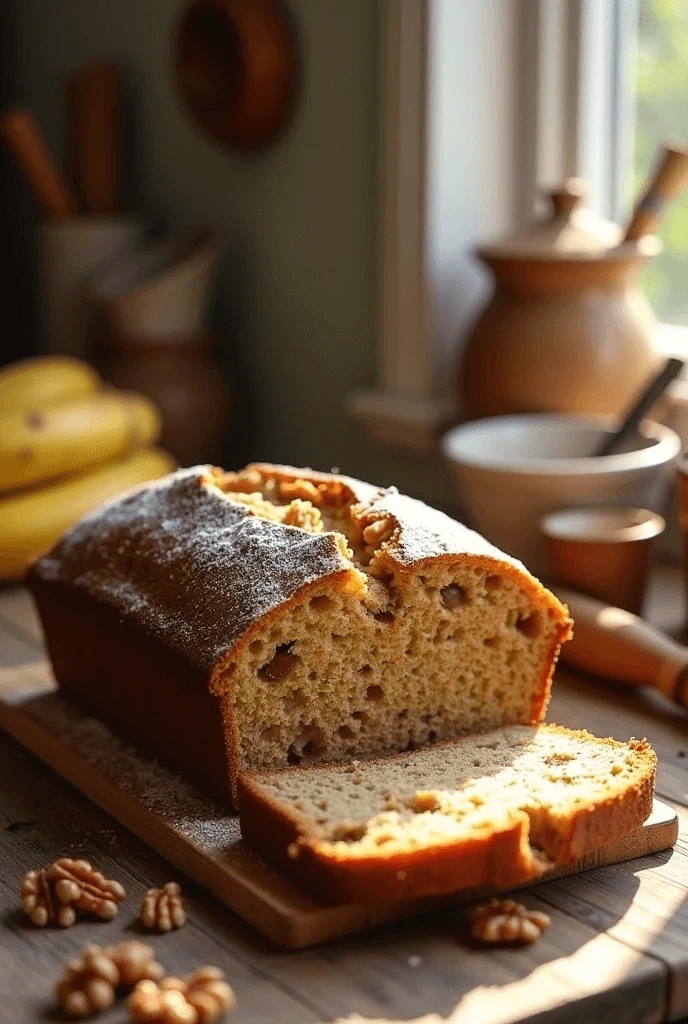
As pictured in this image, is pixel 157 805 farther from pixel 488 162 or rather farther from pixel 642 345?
pixel 488 162

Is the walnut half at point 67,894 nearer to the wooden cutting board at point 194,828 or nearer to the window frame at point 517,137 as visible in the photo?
the wooden cutting board at point 194,828

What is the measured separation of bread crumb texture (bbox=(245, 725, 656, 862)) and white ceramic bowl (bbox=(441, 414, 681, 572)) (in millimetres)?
541

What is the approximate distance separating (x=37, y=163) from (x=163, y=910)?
80.1 inches

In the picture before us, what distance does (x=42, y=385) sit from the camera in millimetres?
2312

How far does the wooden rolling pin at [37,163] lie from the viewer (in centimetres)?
279

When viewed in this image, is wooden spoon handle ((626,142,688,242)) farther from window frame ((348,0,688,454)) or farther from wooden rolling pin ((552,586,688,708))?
wooden rolling pin ((552,586,688,708))

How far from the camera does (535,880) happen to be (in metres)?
1.22

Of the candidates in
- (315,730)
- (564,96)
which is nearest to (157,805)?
(315,730)

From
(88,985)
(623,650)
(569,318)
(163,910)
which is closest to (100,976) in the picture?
(88,985)

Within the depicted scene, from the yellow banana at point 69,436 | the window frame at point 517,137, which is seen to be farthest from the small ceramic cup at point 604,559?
the yellow banana at point 69,436

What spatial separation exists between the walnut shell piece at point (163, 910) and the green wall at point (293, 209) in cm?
147

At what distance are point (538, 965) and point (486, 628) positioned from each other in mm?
371

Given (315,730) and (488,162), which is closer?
(315,730)

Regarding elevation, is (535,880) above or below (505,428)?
below
